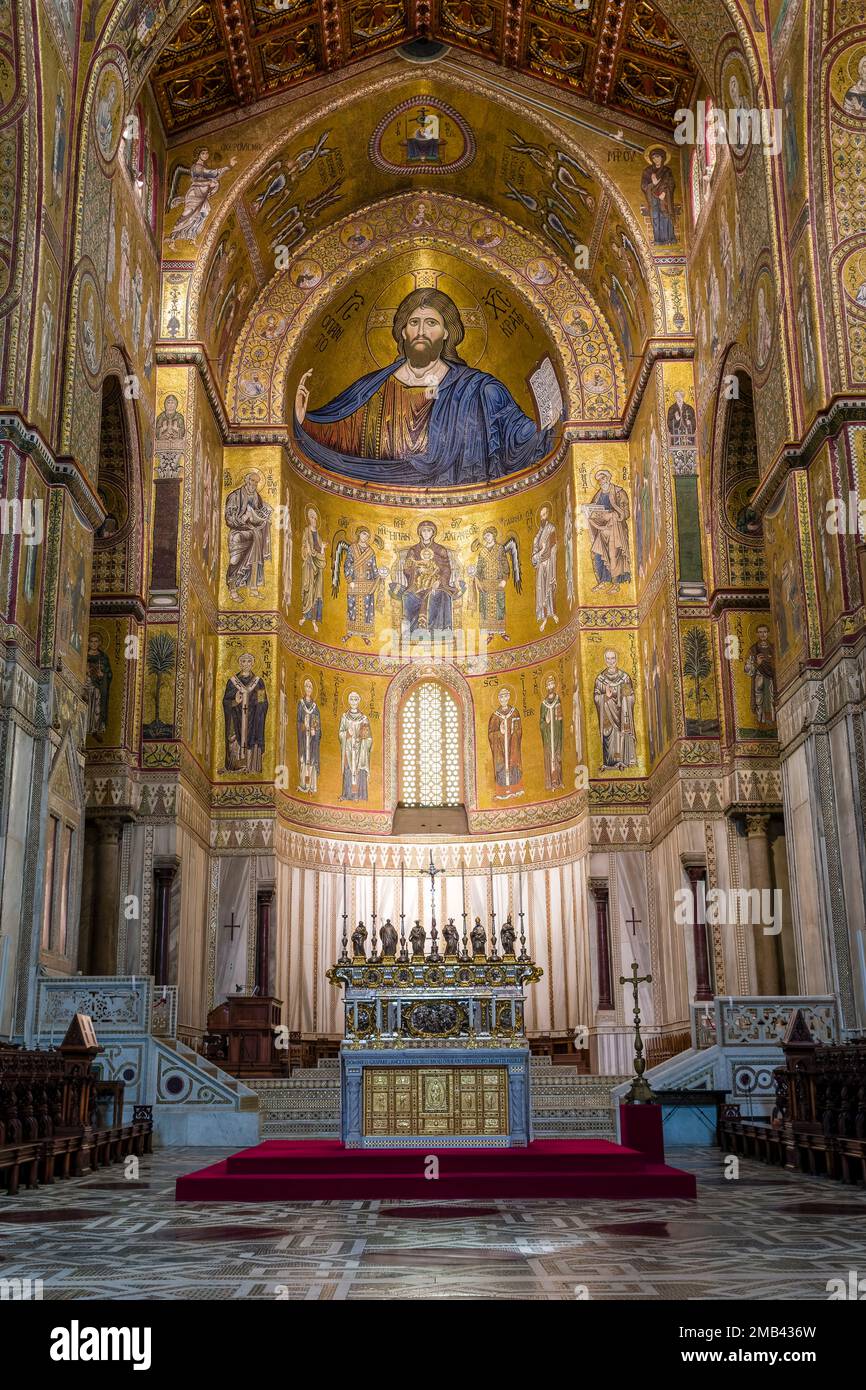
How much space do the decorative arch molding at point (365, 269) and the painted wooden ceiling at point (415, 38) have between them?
4306mm

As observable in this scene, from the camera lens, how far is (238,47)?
2667cm

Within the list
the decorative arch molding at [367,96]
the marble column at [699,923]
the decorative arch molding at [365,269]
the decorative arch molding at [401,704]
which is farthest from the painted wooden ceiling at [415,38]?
the marble column at [699,923]

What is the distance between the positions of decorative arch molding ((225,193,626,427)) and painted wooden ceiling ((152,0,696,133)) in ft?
14.1

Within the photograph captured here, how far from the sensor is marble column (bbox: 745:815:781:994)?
77.3 ft

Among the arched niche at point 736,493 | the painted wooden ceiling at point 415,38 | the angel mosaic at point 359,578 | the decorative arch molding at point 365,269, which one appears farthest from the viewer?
the angel mosaic at point 359,578

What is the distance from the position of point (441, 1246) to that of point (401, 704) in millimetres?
25647

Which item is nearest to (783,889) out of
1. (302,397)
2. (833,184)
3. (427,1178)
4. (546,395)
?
(833,184)

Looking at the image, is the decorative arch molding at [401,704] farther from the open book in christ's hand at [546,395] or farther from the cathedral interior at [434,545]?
the open book in christ's hand at [546,395]

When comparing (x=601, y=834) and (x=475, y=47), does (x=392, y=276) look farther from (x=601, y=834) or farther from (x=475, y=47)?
(x=601, y=834)

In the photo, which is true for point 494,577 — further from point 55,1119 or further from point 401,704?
point 55,1119

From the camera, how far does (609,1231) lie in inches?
359

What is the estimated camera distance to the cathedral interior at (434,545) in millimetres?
18203
